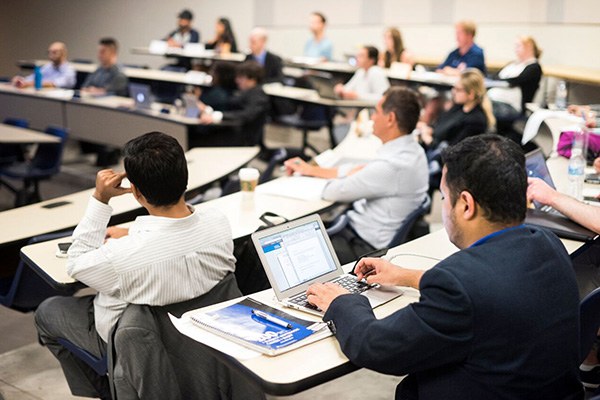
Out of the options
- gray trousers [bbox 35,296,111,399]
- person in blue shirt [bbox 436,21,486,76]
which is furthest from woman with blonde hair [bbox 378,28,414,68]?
gray trousers [bbox 35,296,111,399]

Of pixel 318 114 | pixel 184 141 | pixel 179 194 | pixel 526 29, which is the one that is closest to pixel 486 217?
pixel 179 194

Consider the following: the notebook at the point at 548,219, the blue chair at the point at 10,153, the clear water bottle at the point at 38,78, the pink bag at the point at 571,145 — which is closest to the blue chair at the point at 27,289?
the notebook at the point at 548,219

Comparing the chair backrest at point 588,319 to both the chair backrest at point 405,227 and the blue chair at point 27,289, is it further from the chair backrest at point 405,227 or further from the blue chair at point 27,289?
the blue chair at point 27,289

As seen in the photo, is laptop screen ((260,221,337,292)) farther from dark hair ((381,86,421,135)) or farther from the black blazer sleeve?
dark hair ((381,86,421,135))

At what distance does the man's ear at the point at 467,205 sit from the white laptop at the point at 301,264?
1.60 ft

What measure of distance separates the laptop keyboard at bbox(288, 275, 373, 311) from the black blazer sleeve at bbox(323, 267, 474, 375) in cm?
37

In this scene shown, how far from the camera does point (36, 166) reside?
214 inches

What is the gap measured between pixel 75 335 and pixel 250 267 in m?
0.87

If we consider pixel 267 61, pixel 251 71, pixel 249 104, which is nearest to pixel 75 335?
pixel 249 104

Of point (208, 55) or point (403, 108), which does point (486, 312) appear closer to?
point (403, 108)

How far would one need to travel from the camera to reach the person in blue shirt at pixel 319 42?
31.1 feet

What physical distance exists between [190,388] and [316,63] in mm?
7632

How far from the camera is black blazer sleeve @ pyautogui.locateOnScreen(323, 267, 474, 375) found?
57.4 inches

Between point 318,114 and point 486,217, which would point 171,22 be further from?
point 486,217
